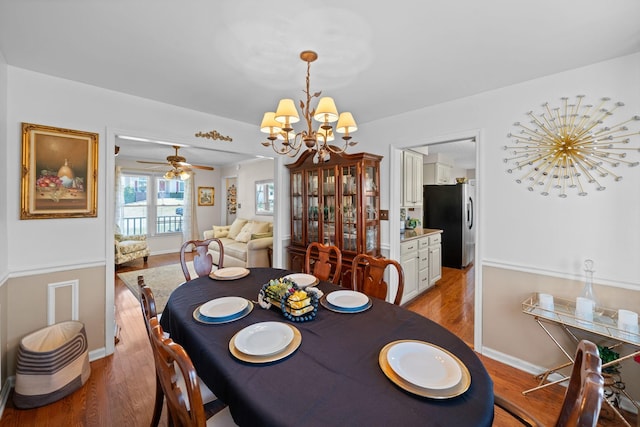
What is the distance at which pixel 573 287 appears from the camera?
2.11 metres

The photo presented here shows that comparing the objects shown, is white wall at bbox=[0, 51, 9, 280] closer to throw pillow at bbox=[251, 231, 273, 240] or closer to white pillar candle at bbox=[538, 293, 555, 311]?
throw pillow at bbox=[251, 231, 273, 240]

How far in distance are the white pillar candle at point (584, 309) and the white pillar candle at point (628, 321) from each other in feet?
0.44

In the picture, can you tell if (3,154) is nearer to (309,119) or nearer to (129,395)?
(129,395)

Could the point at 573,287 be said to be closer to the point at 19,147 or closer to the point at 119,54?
the point at 119,54

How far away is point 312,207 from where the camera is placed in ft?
11.9

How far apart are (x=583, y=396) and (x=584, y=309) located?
5.50ft

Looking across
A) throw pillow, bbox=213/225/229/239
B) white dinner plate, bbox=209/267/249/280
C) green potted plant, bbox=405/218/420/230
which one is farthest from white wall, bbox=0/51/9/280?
green potted plant, bbox=405/218/420/230

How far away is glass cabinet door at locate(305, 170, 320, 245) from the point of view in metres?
3.57

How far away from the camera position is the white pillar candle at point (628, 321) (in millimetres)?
1702

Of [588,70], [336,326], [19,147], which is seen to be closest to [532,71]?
[588,70]

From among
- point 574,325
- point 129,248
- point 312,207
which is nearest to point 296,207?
point 312,207

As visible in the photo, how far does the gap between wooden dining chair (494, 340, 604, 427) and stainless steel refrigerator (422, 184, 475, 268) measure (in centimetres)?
487

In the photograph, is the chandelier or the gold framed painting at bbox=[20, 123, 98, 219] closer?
the chandelier

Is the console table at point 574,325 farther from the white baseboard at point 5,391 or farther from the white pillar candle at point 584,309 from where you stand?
the white baseboard at point 5,391
